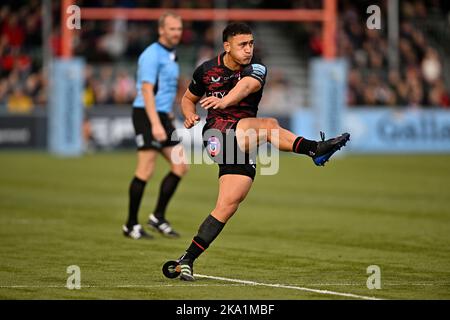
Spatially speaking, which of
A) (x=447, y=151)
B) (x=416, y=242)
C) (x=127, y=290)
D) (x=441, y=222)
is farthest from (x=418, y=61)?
(x=127, y=290)

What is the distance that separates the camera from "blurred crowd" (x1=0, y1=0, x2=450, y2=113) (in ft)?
101

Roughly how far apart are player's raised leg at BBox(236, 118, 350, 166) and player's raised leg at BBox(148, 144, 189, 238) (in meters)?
3.58

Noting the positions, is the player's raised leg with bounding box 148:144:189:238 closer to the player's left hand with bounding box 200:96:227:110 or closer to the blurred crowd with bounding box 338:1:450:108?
the player's left hand with bounding box 200:96:227:110

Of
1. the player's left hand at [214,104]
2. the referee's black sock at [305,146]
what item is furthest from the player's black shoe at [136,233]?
the player's left hand at [214,104]

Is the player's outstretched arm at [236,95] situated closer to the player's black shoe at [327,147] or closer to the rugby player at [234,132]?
the rugby player at [234,132]

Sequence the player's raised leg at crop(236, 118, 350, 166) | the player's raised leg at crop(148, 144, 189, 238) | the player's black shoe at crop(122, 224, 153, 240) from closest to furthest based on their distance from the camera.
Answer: the player's raised leg at crop(236, 118, 350, 166)
the player's black shoe at crop(122, 224, 153, 240)
the player's raised leg at crop(148, 144, 189, 238)

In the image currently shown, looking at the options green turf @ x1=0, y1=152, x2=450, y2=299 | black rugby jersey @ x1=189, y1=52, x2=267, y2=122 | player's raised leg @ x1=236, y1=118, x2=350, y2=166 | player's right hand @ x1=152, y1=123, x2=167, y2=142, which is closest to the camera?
green turf @ x1=0, y1=152, x2=450, y2=299

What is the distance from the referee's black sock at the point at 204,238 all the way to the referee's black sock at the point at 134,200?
339 centimetres

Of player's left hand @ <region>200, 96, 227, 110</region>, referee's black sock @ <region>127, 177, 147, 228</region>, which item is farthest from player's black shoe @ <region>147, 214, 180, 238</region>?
player's left hand @ <region>200, 96, 227, 110</region>

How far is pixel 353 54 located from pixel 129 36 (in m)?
6.99

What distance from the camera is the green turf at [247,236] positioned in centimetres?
893

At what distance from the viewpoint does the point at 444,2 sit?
35.3 meters
